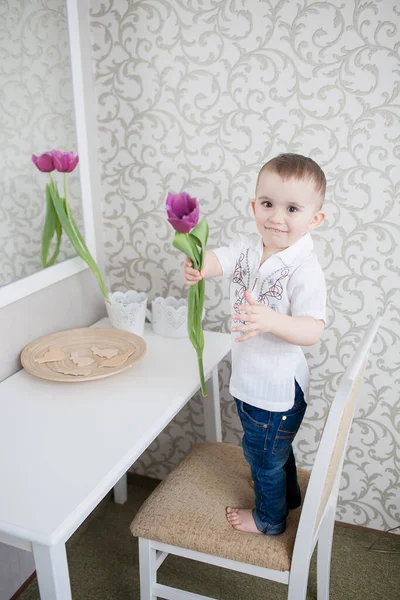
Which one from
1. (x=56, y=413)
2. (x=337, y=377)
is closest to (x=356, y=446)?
(x=337, y=377)

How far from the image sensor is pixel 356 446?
174 cm

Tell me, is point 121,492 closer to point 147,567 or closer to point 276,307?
point 147,567

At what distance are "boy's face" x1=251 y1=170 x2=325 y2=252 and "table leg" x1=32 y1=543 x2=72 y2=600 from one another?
28.6 inches

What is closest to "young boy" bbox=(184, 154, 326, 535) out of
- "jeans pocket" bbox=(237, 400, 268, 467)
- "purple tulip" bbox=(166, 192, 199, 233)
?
"jeans pocket" bbox=(237, 400, 268, 467)

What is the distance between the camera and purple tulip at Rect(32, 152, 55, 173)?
144 centimetres

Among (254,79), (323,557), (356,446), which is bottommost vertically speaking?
(323,557)

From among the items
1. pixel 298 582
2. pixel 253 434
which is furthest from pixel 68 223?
pixel 298 582

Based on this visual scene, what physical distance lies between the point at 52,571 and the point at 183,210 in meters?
0.68

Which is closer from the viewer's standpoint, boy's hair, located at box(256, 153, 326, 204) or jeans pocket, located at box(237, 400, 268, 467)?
boy's hair, located at box(256, 153, 326, 204)

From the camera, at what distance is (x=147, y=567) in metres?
1.29

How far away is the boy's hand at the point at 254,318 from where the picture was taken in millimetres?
1091

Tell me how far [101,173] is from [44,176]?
316 mm

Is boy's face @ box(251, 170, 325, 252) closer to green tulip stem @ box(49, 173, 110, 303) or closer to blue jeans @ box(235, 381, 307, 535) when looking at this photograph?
blue jeans @ box(235, 381, 307, 535)

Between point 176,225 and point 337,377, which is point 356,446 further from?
point 176,225
